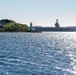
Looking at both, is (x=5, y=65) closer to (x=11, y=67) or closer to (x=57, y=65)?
(x=11, y=67)

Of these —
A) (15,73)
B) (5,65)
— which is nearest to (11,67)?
(5,65)

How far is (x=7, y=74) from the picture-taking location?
4488cm

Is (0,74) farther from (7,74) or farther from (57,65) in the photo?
(57,65)

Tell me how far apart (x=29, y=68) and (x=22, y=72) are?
156 inches

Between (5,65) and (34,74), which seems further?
(5,65)

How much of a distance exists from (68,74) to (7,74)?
8707mm

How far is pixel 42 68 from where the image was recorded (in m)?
51.0

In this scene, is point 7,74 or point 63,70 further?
point 63,70

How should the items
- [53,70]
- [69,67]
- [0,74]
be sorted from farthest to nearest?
[69,67], [53,70], [0,74]

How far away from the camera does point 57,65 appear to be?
54812 mm

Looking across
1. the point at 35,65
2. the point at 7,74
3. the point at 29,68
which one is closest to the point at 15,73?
the point at 7,74

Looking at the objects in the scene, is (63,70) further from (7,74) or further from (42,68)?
(7,74)

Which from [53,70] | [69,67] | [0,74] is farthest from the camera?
[69,67]

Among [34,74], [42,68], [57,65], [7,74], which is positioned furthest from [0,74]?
[57,65]
